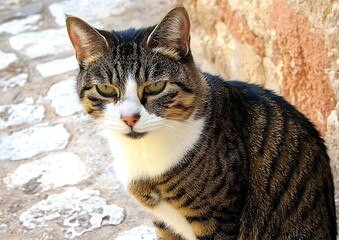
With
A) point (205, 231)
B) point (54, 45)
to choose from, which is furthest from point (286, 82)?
point (54, 45)

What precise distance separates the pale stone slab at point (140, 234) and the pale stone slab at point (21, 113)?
1274 mm

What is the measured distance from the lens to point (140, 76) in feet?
7.20

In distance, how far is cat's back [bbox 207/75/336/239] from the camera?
2297 millimetres

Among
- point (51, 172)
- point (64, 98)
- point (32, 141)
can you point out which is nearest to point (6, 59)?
point (64, 98)

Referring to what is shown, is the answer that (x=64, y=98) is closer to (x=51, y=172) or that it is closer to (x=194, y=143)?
(x=51, y=172)

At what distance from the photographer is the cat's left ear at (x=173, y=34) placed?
2.18 meters

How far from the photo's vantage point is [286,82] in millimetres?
3148

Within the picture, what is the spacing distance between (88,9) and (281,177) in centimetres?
319

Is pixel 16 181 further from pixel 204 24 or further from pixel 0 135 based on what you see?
pixel 204 24

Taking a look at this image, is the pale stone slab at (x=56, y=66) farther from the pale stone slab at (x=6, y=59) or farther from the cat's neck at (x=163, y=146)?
the cat's neck at (x=163, y=146)

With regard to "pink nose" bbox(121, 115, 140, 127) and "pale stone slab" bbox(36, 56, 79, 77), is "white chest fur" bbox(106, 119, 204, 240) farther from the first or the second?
"pale stone slab" bbox(36, 56, 79, 77)

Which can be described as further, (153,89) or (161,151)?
(161,151)

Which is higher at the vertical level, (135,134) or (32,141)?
(135,134)

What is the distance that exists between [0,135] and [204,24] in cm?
142
